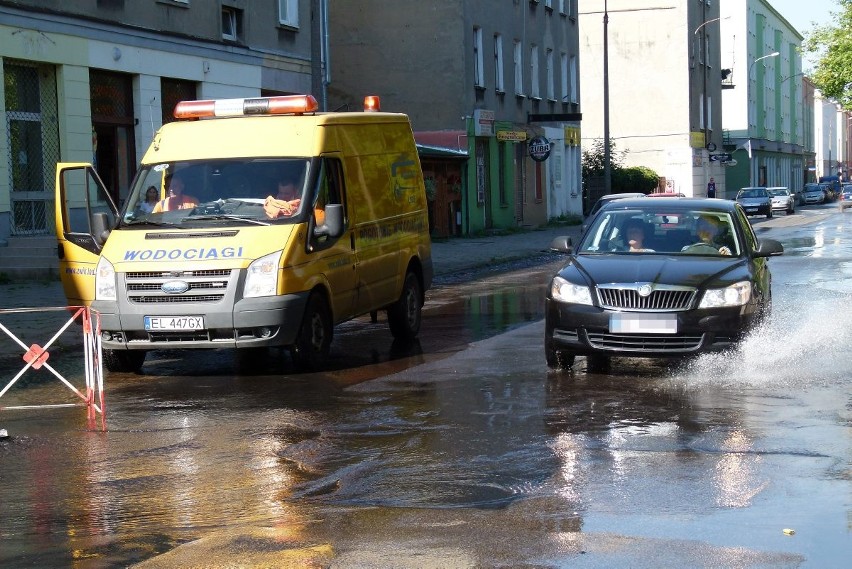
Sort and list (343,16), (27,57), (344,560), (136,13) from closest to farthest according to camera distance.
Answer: (344,560), (27,57), (136,13), (343,16)

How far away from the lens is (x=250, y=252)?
38.7 ft

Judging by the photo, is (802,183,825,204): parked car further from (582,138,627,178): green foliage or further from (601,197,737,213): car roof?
(601,197,737,213): car roof

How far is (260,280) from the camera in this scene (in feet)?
38.5

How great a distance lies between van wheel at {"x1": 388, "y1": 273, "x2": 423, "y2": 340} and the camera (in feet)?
48.5

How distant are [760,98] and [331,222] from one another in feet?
290

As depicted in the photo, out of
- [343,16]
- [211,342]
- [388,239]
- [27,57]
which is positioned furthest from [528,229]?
[211,342]

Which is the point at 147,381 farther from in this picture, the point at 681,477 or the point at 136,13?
the point at 136,13

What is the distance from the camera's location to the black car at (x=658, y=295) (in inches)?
441

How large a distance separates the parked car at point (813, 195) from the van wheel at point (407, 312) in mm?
78343

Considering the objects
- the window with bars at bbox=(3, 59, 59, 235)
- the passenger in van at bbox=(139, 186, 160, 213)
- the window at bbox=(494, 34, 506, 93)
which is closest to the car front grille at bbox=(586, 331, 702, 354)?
the passenger in van at bbox=(139, 186, 160, 213)

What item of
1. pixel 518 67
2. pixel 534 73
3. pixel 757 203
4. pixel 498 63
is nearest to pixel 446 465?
pixel 498 63

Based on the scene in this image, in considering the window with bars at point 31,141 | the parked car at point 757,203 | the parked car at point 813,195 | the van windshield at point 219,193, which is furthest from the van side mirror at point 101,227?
the parked car at point 813,195

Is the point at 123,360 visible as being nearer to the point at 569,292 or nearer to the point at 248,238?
the point at 248,238

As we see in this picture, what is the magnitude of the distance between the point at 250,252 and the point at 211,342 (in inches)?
33.5
